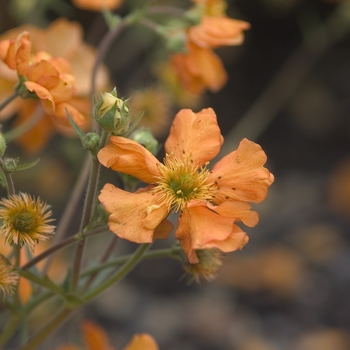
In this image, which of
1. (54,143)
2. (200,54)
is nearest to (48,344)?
(54,143)

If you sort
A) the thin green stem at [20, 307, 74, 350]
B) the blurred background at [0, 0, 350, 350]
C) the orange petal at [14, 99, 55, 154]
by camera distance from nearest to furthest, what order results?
the thin green stem at [20, 307, 74, 350]
the orange petal at [14, 99, 55, 154]
the blurred background at [0, 0, 350, 350]

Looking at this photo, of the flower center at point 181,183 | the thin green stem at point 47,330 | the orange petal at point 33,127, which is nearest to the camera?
the flower center at point 181,183

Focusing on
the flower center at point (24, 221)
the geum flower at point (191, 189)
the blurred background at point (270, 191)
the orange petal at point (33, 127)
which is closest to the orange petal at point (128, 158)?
the geum flower at point (191, 189)

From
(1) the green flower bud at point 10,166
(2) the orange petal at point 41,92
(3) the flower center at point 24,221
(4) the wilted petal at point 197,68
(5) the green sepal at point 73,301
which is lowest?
(5) the green sepal at point 73,301

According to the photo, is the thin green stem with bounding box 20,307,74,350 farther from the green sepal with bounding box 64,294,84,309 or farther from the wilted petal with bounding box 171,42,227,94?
the wilted petal with bounding box 171,42,227,94

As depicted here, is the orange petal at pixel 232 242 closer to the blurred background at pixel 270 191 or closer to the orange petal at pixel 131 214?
the orange petal at pixel 131 214

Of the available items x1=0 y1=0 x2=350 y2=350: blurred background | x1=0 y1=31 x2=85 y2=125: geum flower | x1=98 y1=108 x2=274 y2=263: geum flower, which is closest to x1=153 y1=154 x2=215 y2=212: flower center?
x1=98 y1=108 x2=274 y2=263: geum flower
